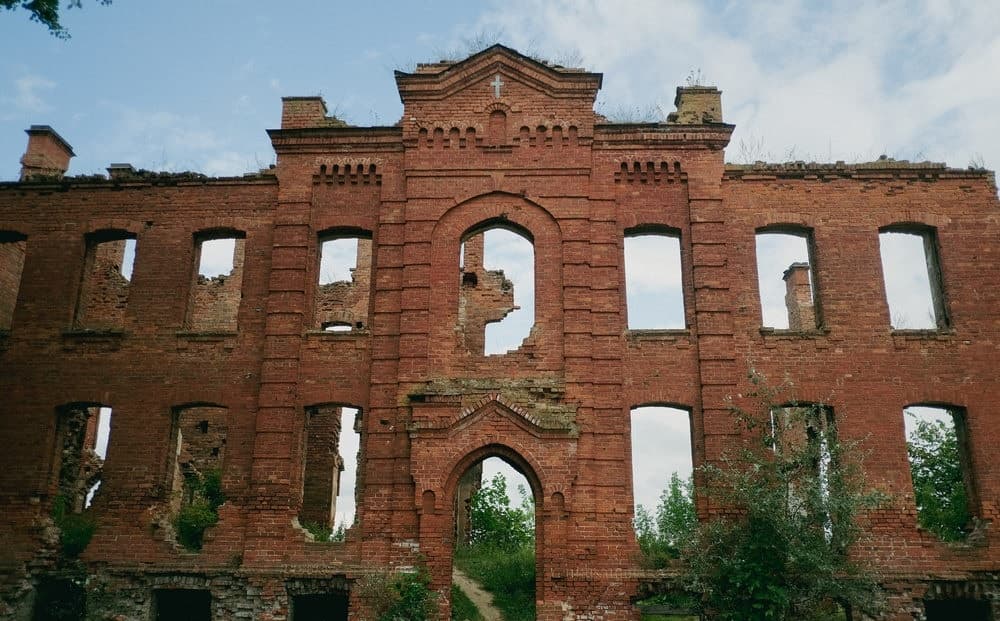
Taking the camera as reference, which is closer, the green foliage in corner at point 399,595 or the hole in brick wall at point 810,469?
the hole in brick wall at point 810,469

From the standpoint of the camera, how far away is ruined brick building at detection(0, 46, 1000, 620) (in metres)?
13.5

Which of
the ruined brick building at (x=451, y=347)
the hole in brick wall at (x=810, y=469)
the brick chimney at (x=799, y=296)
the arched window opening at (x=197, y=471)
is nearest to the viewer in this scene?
the hole in brick wall at (x=810, y=469)

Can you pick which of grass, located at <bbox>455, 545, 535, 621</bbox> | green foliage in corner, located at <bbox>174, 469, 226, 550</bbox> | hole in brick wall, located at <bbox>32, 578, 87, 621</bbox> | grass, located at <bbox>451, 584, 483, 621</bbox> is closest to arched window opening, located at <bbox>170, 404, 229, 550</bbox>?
green foliage in corner, located at <bbox>174, 469, 226, 550</bbox>

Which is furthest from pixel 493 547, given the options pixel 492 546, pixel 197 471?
pixel 197 471

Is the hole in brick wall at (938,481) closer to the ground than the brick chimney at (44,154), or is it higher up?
closer to the ground

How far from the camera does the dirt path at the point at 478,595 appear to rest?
16.0 m

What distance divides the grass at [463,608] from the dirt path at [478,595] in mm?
212

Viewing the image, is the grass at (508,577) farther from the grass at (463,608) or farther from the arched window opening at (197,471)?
the arched window opening at (197,471)

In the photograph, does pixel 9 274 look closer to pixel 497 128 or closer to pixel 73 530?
pixel 73 530

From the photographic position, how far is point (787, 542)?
11695 millimetres

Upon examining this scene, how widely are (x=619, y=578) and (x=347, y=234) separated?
7.86 metres

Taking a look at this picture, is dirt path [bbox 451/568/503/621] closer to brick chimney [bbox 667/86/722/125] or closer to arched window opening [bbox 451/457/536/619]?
arched window opening [bbox 451/457/536/619]

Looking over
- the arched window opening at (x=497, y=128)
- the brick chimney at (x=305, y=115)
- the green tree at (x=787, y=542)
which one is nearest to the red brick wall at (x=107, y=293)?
the brick chimney at (x=305, y=115)

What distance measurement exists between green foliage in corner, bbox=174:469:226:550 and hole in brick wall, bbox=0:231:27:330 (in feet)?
17.6
